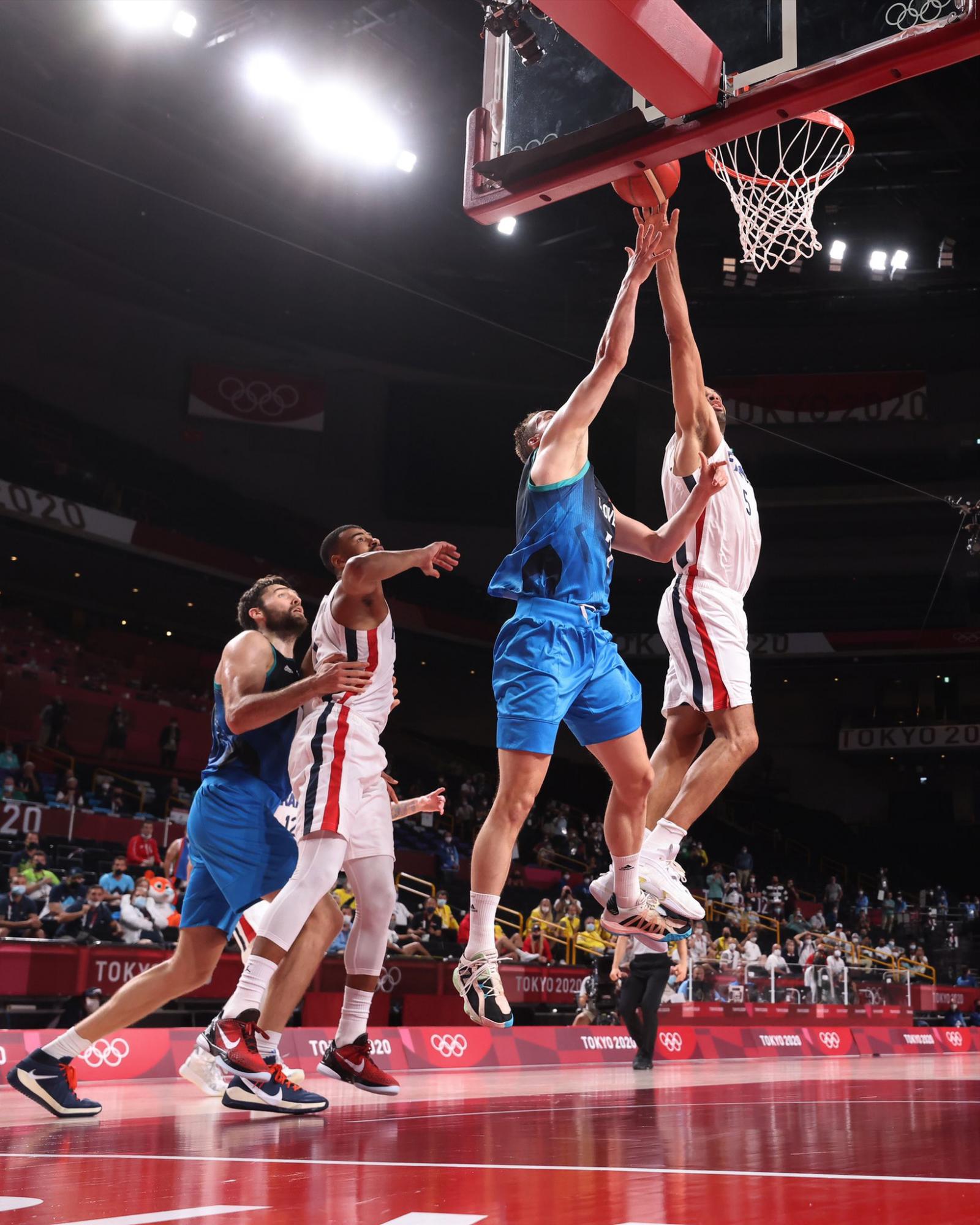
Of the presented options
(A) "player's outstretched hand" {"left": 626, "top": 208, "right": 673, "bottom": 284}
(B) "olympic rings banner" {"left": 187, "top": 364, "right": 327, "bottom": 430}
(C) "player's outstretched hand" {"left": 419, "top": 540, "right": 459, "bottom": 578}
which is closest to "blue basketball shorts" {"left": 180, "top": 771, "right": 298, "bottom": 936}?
(C) "player's outstretched hand" {"left": 419, "top": 540, "right": 459, "bottom": 578}

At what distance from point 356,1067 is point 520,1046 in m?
5.76

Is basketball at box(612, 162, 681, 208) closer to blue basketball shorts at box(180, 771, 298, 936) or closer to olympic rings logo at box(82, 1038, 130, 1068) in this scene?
blue basketball shorts at box(180, 771, 298, 936)

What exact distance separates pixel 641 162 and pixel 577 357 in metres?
23.3

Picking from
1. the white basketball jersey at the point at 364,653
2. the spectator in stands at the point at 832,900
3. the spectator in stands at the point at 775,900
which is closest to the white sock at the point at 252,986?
the white basketball jersey at the point at 364,653

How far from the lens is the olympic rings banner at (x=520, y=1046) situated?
26.1 feet

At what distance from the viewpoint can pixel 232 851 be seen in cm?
546

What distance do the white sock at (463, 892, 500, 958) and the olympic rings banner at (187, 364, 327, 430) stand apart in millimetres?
25188

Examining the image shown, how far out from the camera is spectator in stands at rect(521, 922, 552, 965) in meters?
16.3

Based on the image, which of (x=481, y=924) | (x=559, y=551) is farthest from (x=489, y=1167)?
(x=559, y=551)

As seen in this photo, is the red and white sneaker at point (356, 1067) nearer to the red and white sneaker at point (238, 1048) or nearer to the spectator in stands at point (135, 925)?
the red and white sneaker at point (238, 1048)

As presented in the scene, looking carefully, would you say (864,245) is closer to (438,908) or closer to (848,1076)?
(438,908)

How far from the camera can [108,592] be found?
2845cm

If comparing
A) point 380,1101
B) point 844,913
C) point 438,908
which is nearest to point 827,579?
point 844,913

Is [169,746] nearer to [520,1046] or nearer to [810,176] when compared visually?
[520,1046]
